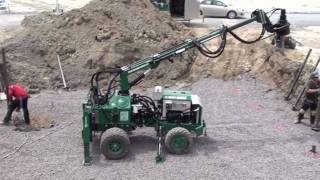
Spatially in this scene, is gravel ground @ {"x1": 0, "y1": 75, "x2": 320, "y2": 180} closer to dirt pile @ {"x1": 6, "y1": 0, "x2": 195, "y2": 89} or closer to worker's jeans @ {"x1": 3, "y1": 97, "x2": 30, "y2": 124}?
worker's jeans @ {"x1": 3, "y1": 97, "x2": 30, "y2": 124}

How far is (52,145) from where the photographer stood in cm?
1397

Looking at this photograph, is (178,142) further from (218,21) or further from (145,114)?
(218,21)

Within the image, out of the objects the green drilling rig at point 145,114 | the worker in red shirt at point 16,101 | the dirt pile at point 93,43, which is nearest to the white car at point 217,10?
the dirt pile at point 93,43

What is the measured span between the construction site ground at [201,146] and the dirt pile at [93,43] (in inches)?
66.2

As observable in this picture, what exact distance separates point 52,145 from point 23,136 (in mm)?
1166

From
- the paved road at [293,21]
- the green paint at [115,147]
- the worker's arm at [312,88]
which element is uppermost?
the paved road at [293,21]

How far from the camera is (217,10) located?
3509 cm

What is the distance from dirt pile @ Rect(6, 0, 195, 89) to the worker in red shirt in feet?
14.1

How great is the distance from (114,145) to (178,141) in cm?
165

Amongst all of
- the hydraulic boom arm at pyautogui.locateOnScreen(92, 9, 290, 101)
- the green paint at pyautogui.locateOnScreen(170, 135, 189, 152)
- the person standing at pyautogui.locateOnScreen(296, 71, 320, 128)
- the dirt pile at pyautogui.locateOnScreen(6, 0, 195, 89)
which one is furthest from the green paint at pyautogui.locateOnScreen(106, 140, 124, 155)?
the dirt pile at pyautogui.locateOnScreen(6, 0, 195, 89)

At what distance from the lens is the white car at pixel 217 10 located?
1374 inches

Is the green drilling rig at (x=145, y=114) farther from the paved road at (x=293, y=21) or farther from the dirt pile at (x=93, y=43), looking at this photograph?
the paved road at (x=293, y=21)

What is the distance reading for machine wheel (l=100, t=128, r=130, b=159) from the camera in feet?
42.9

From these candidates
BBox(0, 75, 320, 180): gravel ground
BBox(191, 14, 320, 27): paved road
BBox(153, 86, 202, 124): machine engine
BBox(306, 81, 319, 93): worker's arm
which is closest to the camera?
BBox(0, 75, 320, 180): gravel ground
